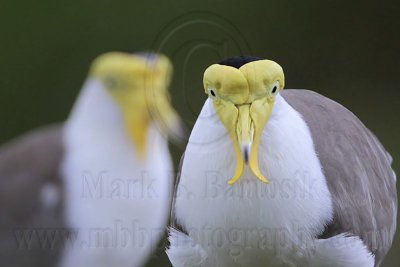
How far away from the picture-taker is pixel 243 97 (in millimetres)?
2400

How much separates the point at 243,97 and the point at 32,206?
0.81 metres

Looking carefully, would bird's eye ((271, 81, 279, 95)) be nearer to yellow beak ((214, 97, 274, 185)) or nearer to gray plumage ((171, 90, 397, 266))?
yellow beak ((214, 97, 274, 185))

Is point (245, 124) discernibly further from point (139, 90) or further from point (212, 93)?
point (139, 90)

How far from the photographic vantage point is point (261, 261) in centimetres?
251

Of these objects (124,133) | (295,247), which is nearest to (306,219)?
(295,247)

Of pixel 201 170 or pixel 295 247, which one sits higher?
pixel 201 170

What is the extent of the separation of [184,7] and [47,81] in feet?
2.55

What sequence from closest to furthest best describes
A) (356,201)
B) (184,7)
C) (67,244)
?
(356,201) → (67,244) → (184,7)

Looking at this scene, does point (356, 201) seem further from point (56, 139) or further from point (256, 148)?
point (56, 139)

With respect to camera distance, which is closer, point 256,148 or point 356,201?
point 256,148

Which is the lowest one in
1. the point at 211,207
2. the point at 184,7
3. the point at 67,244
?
the point at 67,244

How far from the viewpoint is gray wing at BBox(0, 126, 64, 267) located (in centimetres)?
287

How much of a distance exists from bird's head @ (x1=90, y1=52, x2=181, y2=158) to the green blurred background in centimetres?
149

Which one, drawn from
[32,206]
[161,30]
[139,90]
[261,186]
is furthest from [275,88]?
[161,30]
